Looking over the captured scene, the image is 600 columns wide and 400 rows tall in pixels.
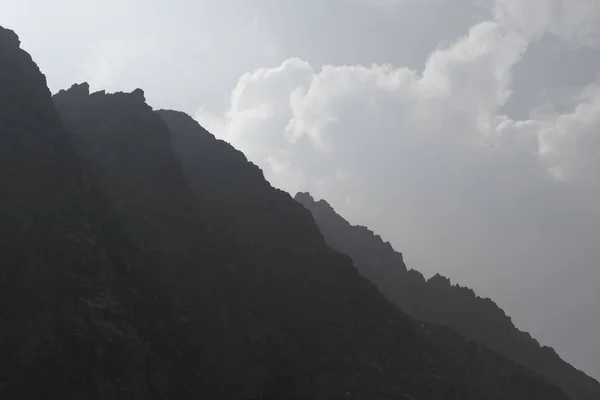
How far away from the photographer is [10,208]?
50.4m

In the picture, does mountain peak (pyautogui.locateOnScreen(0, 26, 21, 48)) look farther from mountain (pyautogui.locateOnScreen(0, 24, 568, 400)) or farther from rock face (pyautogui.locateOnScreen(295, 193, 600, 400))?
rock face (pyautogui.locateOnScreen(295, 193, 600, 400))

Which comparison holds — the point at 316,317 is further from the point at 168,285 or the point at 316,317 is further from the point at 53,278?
the point at 53,278

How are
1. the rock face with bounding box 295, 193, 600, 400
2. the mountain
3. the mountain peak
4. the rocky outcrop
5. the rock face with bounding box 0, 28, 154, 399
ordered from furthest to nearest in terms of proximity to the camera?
the rock face with bounding box 295, 193, 600, 400 < the mountain peak < the rocky outcrop < the mountain < the rock face with bounding box 0, 28, 154, 399

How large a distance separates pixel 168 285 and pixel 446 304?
85.3m

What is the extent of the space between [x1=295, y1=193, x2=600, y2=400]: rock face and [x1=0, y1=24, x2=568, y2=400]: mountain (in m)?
23.1

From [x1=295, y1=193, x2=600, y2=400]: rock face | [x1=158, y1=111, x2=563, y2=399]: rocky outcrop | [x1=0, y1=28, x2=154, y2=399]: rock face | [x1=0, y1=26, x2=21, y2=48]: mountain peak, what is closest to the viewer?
[x1=0, y1=28, x2=154, y2=399]: rock face

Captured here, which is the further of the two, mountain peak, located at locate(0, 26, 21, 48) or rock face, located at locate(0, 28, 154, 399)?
mountain peak, located at locate(0, 26, 21, 48)

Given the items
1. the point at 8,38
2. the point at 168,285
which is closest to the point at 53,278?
the point at 168,285

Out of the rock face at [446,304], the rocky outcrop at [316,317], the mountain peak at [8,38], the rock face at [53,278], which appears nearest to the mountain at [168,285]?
the rock face at [53,278]

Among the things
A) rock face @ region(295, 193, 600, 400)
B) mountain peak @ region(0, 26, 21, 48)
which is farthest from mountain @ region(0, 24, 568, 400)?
rock face @ region(295, 193, 600, 400)

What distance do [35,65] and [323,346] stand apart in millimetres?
54117

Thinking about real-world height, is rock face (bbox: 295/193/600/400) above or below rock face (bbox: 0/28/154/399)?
above

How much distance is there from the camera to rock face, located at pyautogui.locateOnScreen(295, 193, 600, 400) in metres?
120

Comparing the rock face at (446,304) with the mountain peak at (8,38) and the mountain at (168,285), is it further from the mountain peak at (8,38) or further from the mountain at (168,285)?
the mountain peak at (8,38)
